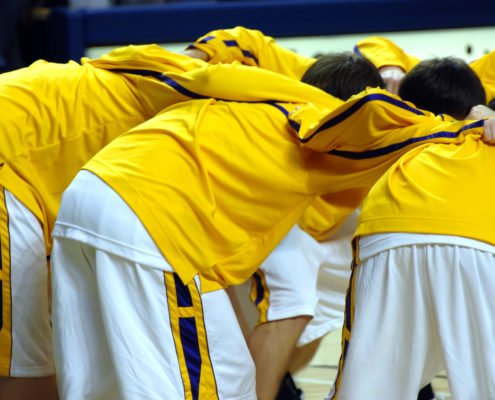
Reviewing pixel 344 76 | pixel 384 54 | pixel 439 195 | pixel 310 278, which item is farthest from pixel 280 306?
pixel 384 54

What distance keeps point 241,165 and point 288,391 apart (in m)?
0.93

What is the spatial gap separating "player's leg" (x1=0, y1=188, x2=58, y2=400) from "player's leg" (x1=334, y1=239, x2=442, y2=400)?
31.4 inches

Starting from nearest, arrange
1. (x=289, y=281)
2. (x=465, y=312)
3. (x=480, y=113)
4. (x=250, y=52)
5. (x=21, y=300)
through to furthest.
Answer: (x=465, y=312) < (x=480, y=113) < (x=21, y=300) < (x=289, y=281) < (x=250, y=52)

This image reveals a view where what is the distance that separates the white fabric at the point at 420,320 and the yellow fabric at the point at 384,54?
1.08 m

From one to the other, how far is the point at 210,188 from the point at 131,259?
0.24 m

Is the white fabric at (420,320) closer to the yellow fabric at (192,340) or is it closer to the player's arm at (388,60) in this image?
the yellow fabric at (192,340)

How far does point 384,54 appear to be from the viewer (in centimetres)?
306

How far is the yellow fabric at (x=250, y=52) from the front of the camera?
A: 2.92 m

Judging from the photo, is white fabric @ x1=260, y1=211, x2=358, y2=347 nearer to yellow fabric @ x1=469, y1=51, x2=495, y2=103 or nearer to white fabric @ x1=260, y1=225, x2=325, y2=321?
white fabric @ x1=260, y1=225, x2=325, y2=321

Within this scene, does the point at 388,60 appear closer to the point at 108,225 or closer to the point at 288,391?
the point at 288,391

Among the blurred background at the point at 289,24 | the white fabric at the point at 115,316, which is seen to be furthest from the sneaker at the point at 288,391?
the blurred background at the point at 289,24

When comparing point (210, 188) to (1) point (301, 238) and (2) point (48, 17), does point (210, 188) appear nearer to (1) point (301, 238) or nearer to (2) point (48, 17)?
(1) point (301, 238)

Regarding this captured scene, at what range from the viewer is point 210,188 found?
218cm

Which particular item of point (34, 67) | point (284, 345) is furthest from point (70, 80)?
point (284, 345)
